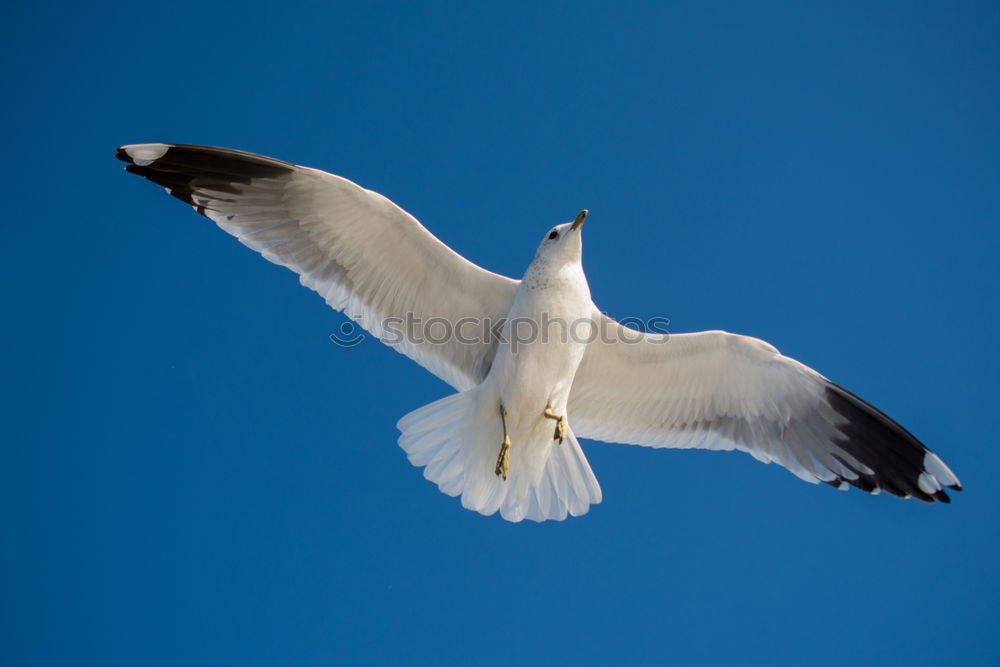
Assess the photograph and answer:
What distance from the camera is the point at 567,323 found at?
2.64m

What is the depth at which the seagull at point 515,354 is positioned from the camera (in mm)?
2664

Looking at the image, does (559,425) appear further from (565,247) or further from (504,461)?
(565,247)

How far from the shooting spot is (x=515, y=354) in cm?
267

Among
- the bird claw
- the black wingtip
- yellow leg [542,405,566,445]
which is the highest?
the black wingtip

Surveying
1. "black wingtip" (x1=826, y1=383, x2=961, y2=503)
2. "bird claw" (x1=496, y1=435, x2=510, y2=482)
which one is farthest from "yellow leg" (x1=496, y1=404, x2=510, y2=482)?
"black wingtip" (x1=826, y1=383, x2=961, y2=503)

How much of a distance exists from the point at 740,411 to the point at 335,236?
74.1 inches

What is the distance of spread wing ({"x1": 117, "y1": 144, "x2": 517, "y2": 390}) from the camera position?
2.70 metres

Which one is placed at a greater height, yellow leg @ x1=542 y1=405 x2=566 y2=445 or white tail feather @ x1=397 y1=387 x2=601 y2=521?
yellow leg @ x1=542 y1=405 x2=566 y2=445

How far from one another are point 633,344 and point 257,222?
1.63 meters

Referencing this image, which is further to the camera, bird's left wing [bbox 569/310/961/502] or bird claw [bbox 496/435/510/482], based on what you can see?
bird's left wing [bbox 569/310/961/502]

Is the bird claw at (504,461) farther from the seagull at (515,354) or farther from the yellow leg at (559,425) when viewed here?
the yellow leg at (559,425)

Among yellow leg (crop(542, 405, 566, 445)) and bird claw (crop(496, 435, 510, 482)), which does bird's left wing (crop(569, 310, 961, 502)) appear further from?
bird claw (crop(496, 435, 510, 482))

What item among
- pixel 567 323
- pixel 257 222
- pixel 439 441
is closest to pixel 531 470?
pixel 439 441

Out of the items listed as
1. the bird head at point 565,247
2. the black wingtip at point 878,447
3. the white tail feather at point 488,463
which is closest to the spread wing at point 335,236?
the bird head at point 565,247
